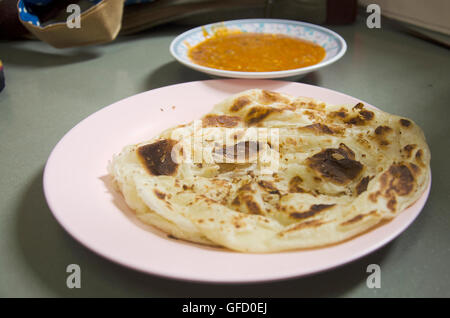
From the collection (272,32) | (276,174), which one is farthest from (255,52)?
(276,174)

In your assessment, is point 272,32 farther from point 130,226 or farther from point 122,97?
point 130,226

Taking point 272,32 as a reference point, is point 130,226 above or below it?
below

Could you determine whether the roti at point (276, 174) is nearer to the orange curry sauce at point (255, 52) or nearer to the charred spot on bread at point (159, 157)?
the charred spot on bread at point (159, 157)

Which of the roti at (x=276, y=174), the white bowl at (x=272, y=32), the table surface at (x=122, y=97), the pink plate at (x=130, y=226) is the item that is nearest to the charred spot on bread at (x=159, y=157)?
the roti at (x=276, y=174)

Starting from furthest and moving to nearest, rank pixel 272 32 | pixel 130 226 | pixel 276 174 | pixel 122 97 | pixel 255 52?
pixel 272 32
pixel 255 52
pixel 122 97
pixel 276 174
pixel 130 226

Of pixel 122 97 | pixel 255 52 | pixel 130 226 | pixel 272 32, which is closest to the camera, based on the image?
A: pixel 130 226

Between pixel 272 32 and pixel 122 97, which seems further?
pixel 272 32

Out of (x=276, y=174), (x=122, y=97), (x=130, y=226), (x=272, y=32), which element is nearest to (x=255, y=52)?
(x=272, y=32)
